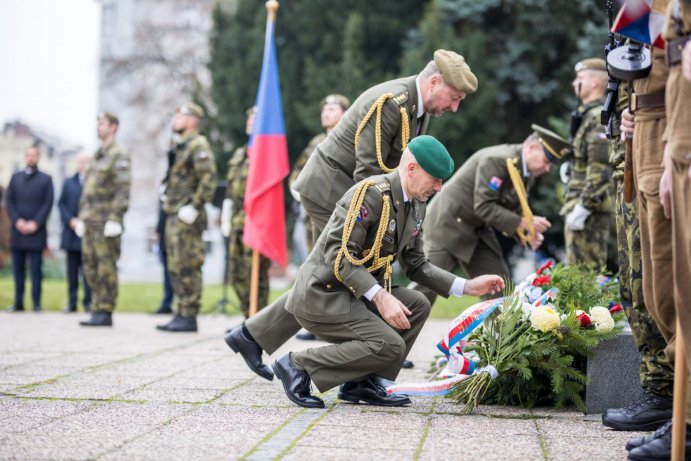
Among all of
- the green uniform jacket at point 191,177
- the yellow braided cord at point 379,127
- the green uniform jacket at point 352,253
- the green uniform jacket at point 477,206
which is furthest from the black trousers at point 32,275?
the green uniform jacket at point 352,253

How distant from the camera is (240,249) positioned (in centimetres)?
961

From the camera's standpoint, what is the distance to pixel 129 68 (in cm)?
3052

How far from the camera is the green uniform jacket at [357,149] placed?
5363 mm

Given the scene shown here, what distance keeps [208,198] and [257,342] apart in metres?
4.28

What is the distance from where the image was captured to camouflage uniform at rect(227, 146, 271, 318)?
9359 millimetres

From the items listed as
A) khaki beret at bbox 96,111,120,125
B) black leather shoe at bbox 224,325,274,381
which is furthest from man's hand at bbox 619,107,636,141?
khaki beret at bbox 96,111,120,125

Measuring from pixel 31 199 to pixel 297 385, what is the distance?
856cm

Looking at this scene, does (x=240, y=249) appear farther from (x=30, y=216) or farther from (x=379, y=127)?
(x=379, y=127)

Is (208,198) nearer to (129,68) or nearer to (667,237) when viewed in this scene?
(667,237)

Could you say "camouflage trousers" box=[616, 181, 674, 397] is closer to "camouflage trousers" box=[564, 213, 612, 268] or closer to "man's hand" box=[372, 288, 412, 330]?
"man's hand" box=[372, 288, 412, 330]

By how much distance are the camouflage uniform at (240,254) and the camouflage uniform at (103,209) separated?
43.5 inches

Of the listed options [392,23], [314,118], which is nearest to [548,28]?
[392,23]

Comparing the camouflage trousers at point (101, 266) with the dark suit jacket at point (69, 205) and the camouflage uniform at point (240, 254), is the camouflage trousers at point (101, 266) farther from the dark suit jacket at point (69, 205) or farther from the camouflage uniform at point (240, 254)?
the dark suit jacket at point (69, 205)

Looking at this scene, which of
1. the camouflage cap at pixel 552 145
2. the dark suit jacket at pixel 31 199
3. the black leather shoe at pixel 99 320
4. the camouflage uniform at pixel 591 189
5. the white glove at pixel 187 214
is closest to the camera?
the camouflage cap at pixel 552 145
